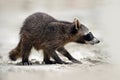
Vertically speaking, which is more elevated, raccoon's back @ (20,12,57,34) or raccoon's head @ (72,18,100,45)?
raccoon's back @ (20,12,57,34)

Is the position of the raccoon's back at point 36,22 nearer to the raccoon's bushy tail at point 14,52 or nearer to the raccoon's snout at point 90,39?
the raccoon's bushy tail at point 14,52

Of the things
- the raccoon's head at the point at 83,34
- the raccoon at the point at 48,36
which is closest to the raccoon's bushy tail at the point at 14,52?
the raccoon at the point at 48,36

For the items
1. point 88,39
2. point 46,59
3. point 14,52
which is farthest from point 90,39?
point 14,52

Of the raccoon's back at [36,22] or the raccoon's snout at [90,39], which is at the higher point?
the raccoon's back at [36,22]

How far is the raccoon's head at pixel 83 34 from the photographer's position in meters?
2.46

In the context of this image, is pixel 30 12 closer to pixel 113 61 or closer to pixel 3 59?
pixel 3 59

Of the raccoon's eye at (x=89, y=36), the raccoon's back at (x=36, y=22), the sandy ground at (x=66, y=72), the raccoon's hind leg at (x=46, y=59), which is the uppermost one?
the raccoon's back at (x=36, y=22)

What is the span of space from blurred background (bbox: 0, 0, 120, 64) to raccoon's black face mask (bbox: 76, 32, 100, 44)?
0.07 ft

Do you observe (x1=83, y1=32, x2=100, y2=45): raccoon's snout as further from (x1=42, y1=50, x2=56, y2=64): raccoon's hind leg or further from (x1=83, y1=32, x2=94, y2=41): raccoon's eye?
(x1=42, y1=50, x2=56, y2=64): raccoon's hind leg

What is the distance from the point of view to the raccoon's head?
2.46 m

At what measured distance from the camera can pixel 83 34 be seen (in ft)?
8.12

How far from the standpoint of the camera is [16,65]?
8.25 ft

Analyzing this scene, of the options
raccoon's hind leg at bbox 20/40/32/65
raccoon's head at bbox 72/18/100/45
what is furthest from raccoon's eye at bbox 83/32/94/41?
raccoon's hind leg at bbox 20/40/32/65

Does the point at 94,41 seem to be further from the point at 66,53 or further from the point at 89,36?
the point at 66,53
